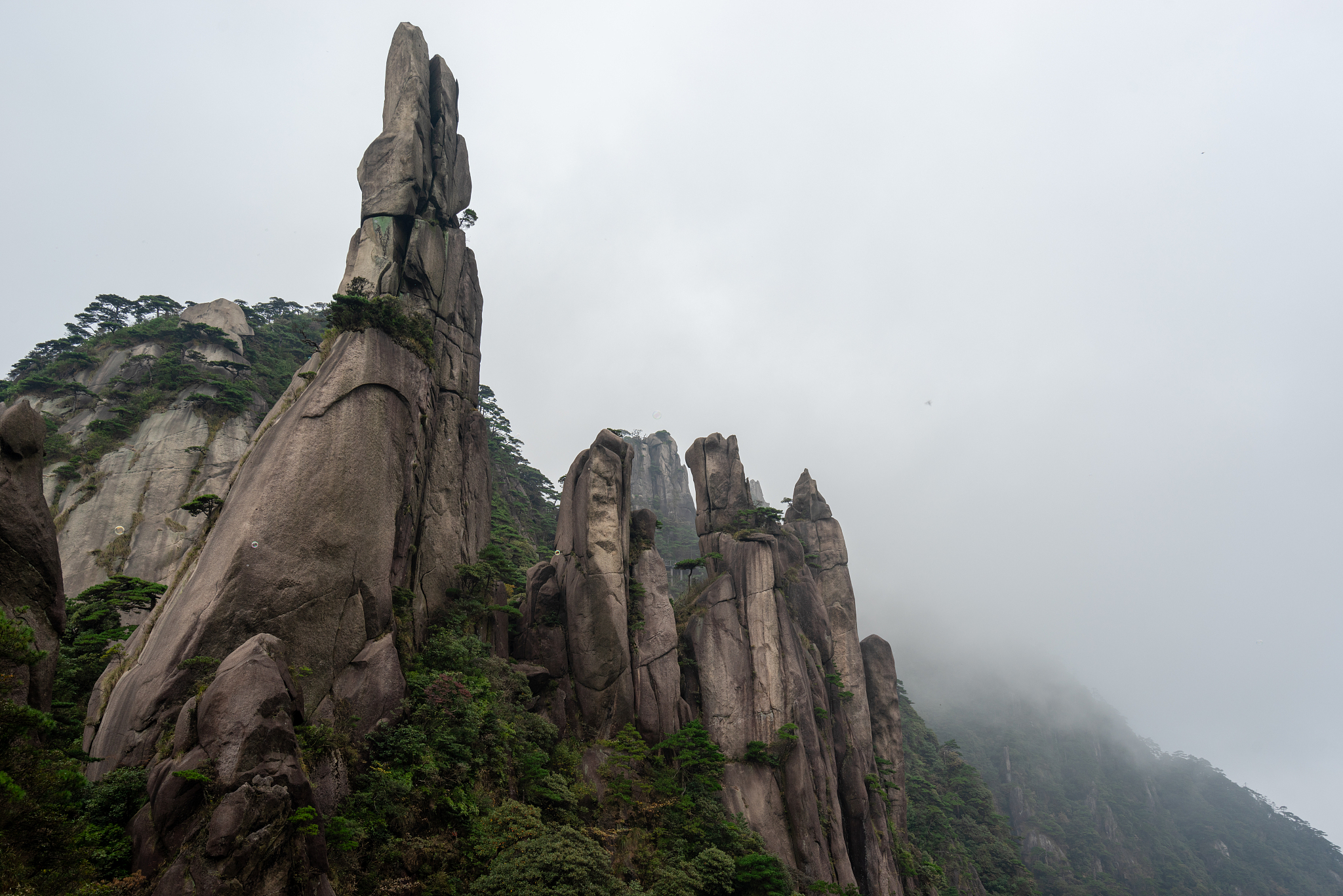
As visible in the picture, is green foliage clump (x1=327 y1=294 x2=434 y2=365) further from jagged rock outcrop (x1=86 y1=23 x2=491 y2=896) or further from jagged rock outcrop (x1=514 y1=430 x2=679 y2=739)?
jagged rock outcrop (x1=514 y1=430 x2=679 y2=739)

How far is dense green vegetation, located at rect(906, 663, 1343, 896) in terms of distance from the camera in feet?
231

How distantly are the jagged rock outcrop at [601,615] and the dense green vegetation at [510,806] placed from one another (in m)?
1.45

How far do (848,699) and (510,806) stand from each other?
21988mm

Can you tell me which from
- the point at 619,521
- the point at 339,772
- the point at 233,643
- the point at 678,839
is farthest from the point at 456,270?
the point at 678,839

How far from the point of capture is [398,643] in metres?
17.0

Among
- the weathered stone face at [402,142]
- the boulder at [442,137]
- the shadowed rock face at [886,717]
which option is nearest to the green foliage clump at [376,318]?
the weathered stone face at [402,142]

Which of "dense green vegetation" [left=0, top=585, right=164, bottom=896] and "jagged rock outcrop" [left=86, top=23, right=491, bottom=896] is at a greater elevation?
"jagged rock outcrop" [left=86, top=23, right=491, bottom=896]

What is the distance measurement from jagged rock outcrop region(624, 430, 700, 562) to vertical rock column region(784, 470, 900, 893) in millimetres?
38001

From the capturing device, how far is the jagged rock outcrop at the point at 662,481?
86.4 meters

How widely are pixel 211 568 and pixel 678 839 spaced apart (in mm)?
15052

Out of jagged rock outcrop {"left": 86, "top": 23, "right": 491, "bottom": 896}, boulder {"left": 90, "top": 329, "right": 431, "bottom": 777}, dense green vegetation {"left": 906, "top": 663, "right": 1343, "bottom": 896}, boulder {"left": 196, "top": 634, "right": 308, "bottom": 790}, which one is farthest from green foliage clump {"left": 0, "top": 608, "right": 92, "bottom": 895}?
dense green vegetation {"left": 906, "top": 663, "right": 1343, "bottom": 896}

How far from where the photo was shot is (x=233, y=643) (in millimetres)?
13055

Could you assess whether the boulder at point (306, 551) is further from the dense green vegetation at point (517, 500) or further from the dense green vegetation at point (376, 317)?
the dense green vegetation at point (517, 500)

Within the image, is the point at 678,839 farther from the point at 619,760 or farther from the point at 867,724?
the point at 867,724
